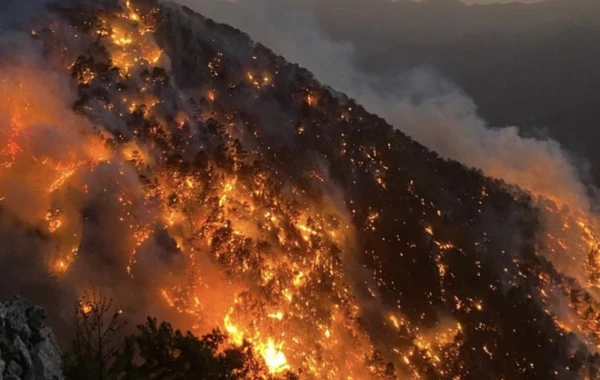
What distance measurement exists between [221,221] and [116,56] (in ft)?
64.8

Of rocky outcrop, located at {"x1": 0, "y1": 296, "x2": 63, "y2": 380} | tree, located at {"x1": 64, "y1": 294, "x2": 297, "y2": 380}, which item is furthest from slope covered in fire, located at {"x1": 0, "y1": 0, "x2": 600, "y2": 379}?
rocky outcrop, located at {"x1": 0, "y1": 296, "x2": 63, "y2": 380}

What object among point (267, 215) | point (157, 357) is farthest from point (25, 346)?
point (267, 215)

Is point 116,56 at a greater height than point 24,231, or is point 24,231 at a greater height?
point 116,56

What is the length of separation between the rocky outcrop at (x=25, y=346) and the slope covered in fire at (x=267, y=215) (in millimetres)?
15762

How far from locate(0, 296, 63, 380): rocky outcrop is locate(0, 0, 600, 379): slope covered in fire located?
1576cm

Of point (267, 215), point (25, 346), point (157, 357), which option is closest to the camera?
point (25, 346)

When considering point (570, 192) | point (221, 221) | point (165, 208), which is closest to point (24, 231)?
point (165, 208)

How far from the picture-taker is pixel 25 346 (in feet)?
72.6

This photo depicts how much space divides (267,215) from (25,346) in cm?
3067

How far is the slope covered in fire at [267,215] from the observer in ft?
142

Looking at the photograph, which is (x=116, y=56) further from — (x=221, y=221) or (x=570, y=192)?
(x=570, y=192)

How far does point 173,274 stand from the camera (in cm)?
4353

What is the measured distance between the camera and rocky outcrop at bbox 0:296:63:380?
21094 millimetres

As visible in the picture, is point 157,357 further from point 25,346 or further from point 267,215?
point 267,215
